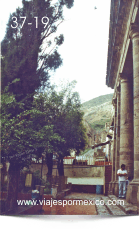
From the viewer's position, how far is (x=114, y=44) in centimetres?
1172

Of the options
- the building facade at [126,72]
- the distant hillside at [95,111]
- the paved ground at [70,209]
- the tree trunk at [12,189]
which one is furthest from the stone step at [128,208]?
the distant hillside at [95,111]

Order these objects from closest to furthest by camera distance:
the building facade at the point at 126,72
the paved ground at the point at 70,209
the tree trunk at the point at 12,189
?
the paved ground at the point at 70,209 < the tree trunk at the point at 12,189 < the building facade at the point at 126,72

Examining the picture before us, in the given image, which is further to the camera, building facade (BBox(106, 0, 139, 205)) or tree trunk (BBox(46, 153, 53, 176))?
tree trunk (BBox(46, 153, 53, 176))

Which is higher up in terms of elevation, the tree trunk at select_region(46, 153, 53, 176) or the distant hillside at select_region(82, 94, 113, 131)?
the distant hillside at select_region(82, 94, 113, 131)

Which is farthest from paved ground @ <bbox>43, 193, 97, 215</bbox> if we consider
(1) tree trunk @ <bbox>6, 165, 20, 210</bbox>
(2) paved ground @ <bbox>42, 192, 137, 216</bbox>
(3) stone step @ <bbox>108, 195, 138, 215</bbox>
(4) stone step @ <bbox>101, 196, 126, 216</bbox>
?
(1) tree trunk @ <bbox>6, 165, 20, 210</bbox>

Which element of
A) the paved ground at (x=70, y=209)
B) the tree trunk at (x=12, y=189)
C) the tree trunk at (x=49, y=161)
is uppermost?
the tree trunk at (x=49, y=161)

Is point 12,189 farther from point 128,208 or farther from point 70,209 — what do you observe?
point 128,208

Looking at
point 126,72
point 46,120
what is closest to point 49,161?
point 46,120

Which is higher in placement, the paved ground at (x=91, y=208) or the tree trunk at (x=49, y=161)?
the tree trunk at (x=49, y=161)

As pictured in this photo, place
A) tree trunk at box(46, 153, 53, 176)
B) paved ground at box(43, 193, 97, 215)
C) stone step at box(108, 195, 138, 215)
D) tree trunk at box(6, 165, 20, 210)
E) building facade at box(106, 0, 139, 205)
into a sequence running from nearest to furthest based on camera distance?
stone step at box(108, 195, 138, 215) < paved ground at box(43, 193, 97, 215) < tree trunk at box(6, 165, 20, 210) < building facade at box(106, 0, 139, 205) < tree trunk at box(46, 153, 53, 176)

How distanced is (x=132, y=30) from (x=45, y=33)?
3125 millimetres

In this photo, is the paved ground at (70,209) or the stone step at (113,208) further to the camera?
the paved ground at (70,209)

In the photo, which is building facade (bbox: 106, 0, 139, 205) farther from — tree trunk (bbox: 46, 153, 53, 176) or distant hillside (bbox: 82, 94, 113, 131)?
tree trunk (bbox: 46, 153, 53, 176)

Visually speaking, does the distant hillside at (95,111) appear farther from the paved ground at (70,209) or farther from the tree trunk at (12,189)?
the paved ground at (70,209)
